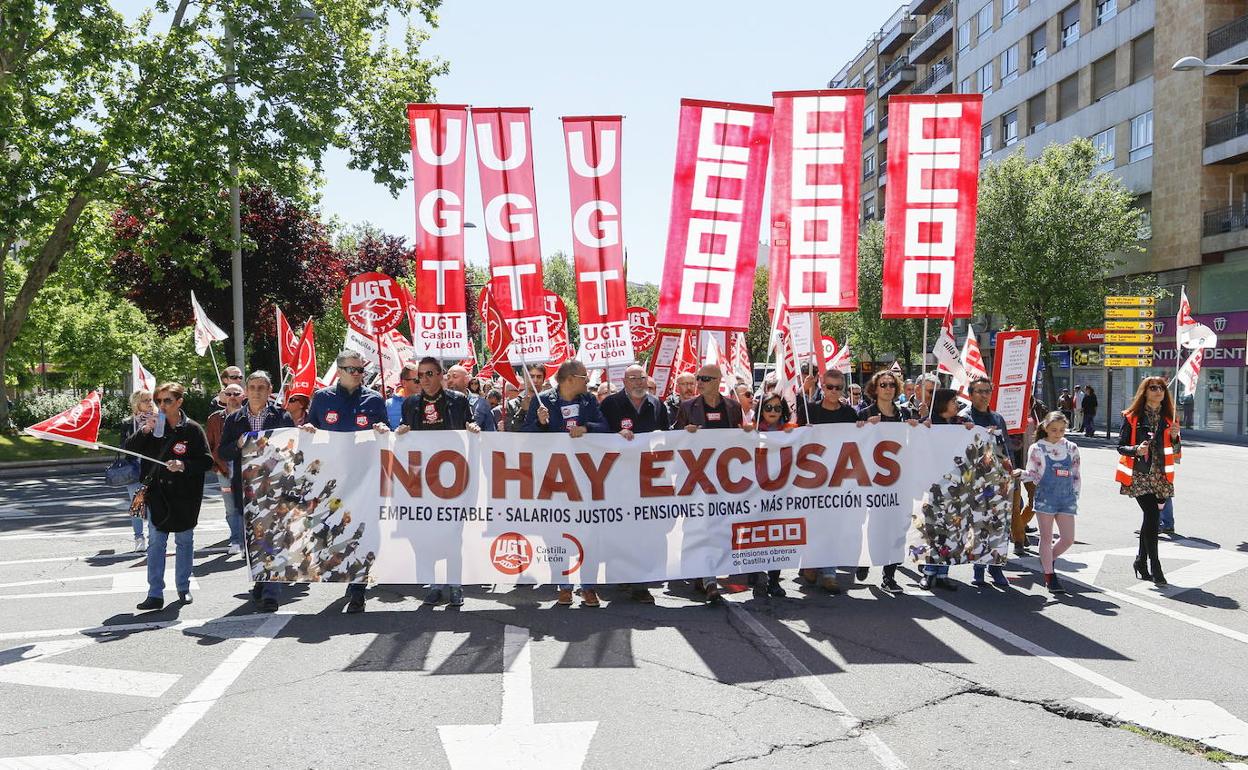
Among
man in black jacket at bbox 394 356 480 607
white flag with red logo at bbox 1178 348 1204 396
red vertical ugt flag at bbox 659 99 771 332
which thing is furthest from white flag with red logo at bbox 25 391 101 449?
white flag with red logo at bbox 1178 348 1204 396

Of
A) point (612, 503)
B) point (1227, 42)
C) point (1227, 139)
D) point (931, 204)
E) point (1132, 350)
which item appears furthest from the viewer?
point (1132, 350)

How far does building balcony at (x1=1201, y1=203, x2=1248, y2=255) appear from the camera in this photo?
30.1 metres

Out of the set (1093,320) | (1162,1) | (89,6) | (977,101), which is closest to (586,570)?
(977,101)

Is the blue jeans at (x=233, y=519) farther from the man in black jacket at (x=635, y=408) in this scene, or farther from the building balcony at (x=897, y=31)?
the building balcony at (x=897, y=31)

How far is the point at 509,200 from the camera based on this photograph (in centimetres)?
1002

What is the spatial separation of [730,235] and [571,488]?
3392 millimetres

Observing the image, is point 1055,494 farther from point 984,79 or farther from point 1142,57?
point 984,79

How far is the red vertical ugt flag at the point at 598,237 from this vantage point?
1015 cm

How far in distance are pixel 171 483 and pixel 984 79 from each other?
49.0 metres

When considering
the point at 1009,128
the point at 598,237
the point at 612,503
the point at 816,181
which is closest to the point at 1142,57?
the point at 1009,128

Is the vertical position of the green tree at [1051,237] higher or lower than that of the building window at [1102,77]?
lower

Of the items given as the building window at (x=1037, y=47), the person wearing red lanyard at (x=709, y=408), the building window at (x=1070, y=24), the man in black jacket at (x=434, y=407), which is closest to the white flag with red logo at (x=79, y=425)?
the man in black jacket at (x=434, y=407)

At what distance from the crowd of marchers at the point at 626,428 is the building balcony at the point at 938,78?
4945 cm

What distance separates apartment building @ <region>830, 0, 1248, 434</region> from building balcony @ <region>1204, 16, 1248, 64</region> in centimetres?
4
